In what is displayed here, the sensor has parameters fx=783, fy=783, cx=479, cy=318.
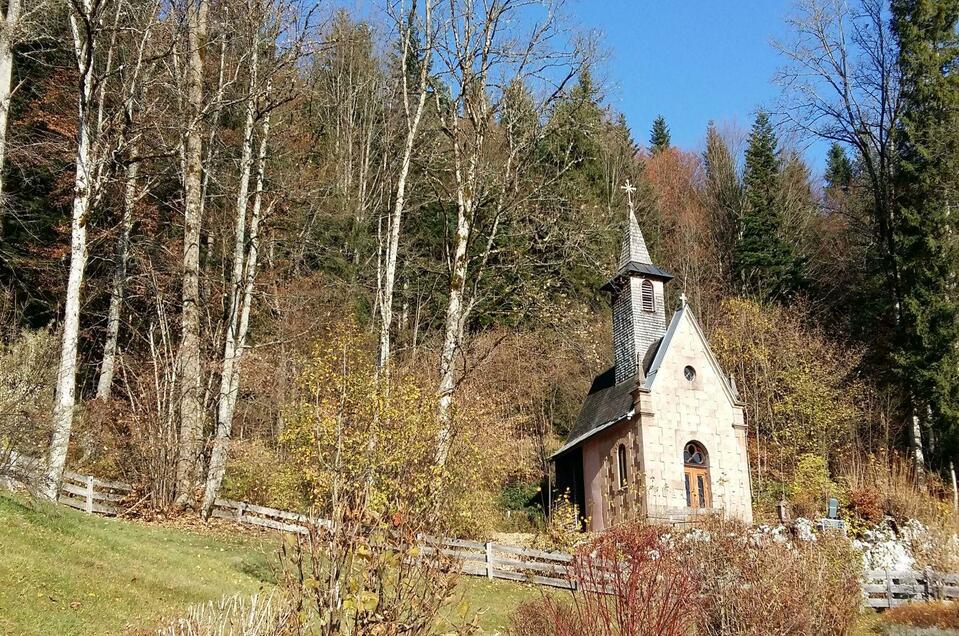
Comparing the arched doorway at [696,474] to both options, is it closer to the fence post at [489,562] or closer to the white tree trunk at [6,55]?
the fence post at [489,562]

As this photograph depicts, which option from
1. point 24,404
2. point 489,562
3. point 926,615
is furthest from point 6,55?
point 926,615

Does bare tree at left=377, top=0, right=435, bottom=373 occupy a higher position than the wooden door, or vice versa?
bare tree at left=377, top=0, right=435, bottom=373

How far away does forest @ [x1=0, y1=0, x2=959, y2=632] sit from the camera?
544 inches

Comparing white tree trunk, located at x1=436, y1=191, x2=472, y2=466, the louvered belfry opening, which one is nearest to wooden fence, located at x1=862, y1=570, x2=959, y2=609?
white tree trunk, located at x1=436, y1=191, x2=472, y2=466

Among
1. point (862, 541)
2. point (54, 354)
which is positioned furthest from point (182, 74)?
point (862, 541)

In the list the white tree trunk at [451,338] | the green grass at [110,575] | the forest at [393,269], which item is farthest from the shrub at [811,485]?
the white tree trunk at [451,338]

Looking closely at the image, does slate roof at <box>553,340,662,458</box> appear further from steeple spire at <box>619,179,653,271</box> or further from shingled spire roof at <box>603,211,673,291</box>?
steeple spire at <box>619,179,653,271</box>

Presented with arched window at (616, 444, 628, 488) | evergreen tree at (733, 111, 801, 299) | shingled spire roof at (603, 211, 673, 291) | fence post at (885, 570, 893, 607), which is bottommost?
fence post at (885, 570, 893, 607)

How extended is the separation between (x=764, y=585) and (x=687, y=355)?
13.7 m

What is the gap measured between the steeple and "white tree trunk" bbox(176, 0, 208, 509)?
12918 mm

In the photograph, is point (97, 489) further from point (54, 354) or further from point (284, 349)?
point (284, 349)

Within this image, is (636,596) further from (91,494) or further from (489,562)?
(91,494)

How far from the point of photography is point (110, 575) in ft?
27.9

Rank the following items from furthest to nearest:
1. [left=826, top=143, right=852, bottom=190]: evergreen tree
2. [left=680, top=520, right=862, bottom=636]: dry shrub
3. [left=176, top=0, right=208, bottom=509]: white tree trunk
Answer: [left=826, top=143, right=852, bottom=190]: evergreen tree, [left=176, top=0, right=208, bottom=509]: white tree trunk, [left=680, top=520, right=862, bottom=636]: dry shrub
